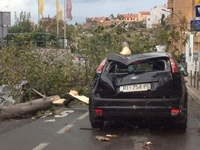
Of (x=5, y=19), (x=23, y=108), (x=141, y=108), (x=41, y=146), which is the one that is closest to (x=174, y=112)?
(x=141, y=108)

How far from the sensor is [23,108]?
470 inches

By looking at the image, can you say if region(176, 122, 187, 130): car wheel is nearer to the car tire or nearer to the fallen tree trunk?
the car tire

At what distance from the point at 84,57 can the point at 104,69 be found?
27.5ft

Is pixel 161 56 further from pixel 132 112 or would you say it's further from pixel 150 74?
pixel 132 112

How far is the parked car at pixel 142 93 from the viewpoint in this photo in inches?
351

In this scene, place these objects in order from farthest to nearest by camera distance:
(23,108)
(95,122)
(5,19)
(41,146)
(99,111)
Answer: (5,19) → (23,108) → (95,122) → (99,111) → (41,146)

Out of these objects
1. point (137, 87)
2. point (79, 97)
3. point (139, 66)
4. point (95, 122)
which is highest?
point (139, 66)

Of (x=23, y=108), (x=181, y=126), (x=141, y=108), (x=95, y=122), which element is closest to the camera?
(x=141, y=108)

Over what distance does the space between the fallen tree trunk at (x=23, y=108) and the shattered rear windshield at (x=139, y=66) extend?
329 cm

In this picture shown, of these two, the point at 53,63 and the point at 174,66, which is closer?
the point at 174,66

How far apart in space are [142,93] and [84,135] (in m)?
1.43

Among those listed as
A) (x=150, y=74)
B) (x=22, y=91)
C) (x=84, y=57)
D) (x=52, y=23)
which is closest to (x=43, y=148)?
(x=150, y=74)

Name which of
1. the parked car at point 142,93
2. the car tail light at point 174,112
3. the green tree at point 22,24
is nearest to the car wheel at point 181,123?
the parked car at point 142,93

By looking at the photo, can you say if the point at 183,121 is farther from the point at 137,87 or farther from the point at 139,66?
the point at 139,66
